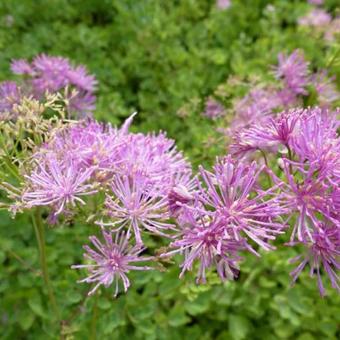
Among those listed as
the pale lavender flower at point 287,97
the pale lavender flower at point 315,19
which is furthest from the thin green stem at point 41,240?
the pale lavender flower at point 315,19

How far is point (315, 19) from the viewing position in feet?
14.5

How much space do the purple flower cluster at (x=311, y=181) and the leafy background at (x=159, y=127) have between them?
1.96 feet

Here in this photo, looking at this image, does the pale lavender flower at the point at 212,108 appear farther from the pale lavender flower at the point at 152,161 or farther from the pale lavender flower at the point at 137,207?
the pale lavender flower at the point at 137,207

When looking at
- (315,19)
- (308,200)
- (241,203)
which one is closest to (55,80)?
(241,203)

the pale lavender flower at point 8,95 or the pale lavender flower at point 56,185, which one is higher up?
the pale lavender flower at point 8,95

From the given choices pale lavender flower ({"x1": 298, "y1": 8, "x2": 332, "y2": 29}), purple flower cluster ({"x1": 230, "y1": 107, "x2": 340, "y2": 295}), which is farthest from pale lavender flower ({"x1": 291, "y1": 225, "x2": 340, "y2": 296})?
pale lavender flower ({"x1": 298, "y1": 8, "x2": 332, "y2": 29})

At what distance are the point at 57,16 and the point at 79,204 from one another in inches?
113

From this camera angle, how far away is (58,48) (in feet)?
12.1

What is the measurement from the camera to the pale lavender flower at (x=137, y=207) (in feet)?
5.14

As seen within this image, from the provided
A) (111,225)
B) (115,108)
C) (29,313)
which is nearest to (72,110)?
(115,108)

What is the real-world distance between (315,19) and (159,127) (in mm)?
1926

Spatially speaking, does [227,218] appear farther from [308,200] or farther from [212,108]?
[212,108]

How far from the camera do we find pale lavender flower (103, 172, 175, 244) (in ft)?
5.14

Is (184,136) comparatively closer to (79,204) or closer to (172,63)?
(172,63)
